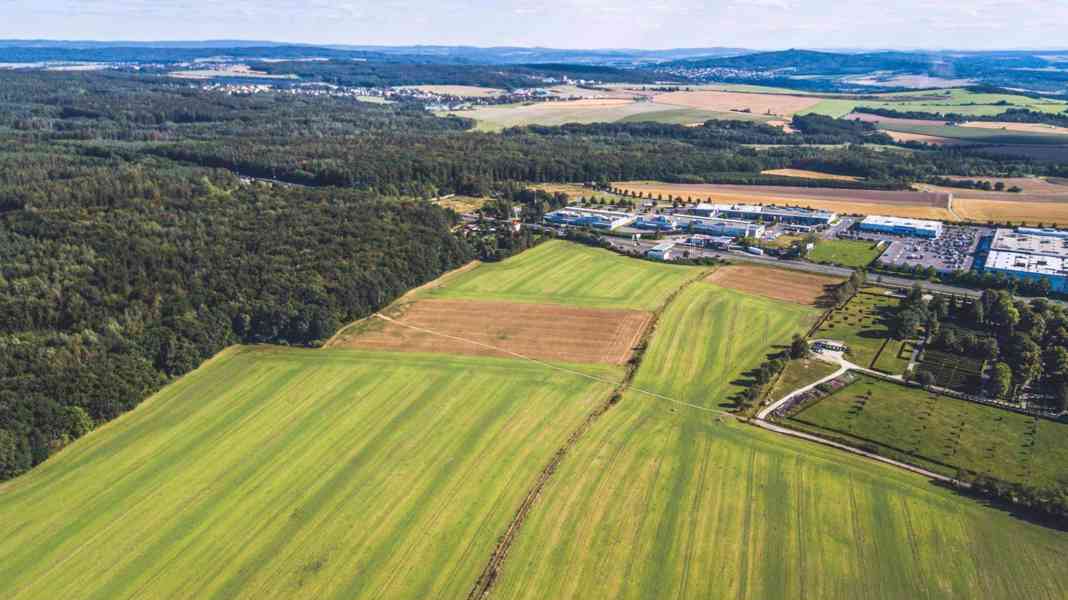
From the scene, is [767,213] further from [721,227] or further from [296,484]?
[296,484]

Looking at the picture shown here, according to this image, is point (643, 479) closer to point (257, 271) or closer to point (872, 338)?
point (872, 338)

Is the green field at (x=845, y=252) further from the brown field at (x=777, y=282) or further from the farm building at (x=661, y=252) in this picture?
the farm building at (x=661, y=252)

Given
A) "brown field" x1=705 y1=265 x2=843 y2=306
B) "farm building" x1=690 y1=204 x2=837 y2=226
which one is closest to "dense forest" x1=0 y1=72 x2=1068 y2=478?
"farm building" x1=690 y1=204 x2=837 y2=226

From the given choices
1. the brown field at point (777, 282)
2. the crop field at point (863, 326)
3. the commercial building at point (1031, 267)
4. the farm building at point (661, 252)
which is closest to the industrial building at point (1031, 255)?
the commercial building at point (1031, 267)

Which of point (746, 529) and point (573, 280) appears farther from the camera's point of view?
point (573, 280)

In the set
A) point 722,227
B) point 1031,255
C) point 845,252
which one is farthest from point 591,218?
point 1031,255

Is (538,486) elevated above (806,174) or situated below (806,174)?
below

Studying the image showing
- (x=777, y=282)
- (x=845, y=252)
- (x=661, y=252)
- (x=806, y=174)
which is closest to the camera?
(x=777, y=282)
